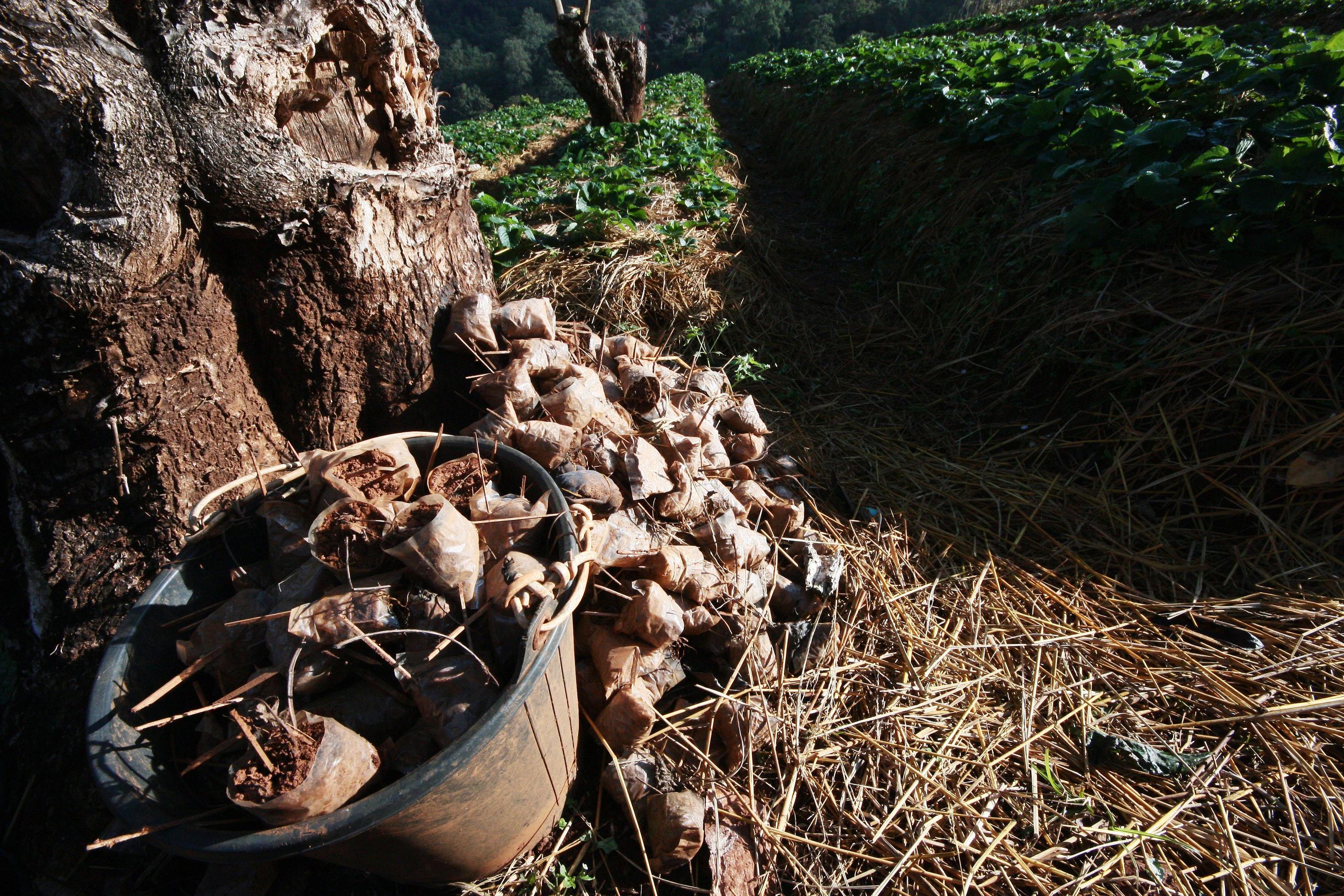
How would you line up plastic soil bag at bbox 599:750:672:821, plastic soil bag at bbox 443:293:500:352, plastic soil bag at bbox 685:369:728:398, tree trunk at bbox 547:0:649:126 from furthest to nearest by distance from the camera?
tree trunk at bbox 547:0:649:126
plastic soil bag at bbox 685:369:728:398
plastic soil bag at bbox 443:293:500:352
plastic soil bag at bbox 599:750:672:821

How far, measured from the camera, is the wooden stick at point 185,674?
1001 mm

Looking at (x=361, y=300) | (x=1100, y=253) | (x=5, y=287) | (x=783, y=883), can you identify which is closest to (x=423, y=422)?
(x=361, y=300)

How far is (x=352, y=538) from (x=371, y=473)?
165 mm

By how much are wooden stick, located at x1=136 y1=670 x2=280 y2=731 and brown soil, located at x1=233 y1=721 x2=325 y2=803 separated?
0.08 metres

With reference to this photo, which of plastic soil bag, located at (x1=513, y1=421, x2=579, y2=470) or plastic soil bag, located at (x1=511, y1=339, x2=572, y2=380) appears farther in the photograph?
plastic soil bag, located at (x1=511, y1=339, x2=572, y2=380)

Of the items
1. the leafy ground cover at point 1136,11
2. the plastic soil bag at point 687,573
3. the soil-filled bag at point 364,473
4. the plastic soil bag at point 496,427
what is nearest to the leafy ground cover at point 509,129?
the plastic soil bag at point 496,427

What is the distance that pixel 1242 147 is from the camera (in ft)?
7.75

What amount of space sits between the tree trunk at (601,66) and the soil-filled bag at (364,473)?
273 inches

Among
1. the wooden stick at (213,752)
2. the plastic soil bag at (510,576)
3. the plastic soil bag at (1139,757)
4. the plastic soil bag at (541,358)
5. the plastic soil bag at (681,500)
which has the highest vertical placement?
the plastic soil bag at (541,358)

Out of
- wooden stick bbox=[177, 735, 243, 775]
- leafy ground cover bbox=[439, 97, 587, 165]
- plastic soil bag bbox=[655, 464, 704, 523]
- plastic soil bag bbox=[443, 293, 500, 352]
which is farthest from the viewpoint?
leafy ground cover bbox=[439, 97, 587, 165]

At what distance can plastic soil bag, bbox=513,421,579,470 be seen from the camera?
5.35ft

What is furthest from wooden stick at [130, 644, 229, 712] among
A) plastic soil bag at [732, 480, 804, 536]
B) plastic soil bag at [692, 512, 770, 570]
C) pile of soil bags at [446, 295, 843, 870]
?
plastic soil bag at [732, 480, 804, 536]

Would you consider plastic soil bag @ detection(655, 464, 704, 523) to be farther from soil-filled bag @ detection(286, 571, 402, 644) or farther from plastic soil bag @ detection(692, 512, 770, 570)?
soil-filled bag @ detection(286, 571, 402, 644)

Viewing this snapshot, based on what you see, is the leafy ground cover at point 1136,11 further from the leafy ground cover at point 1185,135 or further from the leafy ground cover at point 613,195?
the leafy ground cover at point 613,195
